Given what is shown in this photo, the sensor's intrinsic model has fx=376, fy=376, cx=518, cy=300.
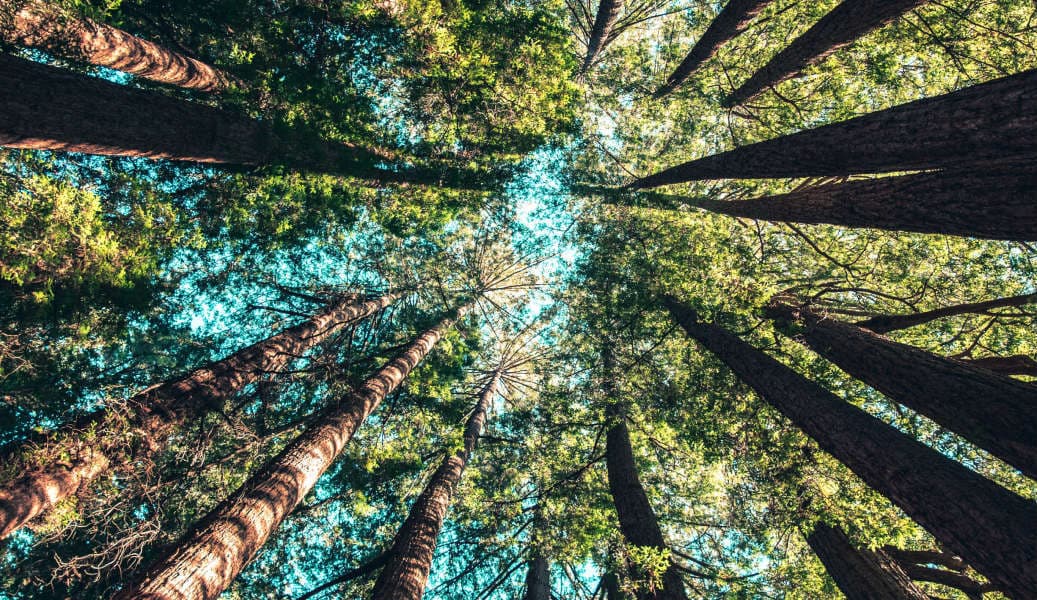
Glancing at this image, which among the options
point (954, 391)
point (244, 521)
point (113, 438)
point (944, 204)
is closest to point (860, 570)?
point (954, 391)

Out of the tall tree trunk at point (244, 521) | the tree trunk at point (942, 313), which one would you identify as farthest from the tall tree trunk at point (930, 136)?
the tall tree trunk at point (244, 521)

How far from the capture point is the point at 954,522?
3.33m

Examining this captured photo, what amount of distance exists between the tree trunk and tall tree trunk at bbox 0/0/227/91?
11693 mm

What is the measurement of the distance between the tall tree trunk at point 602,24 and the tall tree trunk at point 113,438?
13009mm

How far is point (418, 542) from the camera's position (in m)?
6.25

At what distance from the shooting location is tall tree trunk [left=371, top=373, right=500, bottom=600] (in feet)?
17.6

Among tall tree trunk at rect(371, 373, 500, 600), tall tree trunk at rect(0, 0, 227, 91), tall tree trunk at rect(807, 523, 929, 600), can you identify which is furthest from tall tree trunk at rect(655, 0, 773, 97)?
tall tree trunk at rect(371, 373, 500, 600)

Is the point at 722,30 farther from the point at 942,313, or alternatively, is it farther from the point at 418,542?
→ the point at 418,542

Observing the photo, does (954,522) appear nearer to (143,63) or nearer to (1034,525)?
(1034,525)

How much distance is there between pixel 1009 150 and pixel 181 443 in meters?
11.3

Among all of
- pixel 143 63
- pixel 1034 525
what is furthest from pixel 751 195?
pixel 143 63

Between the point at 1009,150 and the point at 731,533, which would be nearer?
the point at 1009,150

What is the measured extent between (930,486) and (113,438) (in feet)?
29.4

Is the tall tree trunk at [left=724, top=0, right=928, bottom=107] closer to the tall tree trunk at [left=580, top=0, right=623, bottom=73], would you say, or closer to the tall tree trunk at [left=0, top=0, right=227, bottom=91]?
the tall tree trunk at [left=580, top=0, right=623, bottom=73]
